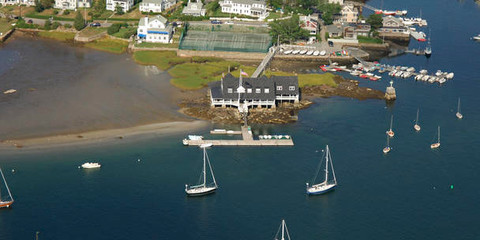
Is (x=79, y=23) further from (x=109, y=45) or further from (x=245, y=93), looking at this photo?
(x=245, y=93)

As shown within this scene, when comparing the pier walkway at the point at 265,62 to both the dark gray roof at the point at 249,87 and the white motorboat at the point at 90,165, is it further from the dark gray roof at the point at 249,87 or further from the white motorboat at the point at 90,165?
the white motorboat at the point at 90,165

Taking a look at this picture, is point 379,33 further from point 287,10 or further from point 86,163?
point 86,163

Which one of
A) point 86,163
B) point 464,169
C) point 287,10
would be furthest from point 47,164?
point 287,10

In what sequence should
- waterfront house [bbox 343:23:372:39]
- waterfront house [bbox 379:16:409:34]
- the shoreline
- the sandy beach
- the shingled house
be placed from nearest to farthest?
the shoreline → the sandy beach → the shingled house → waterfront house [bbox 343:23:372:39] → waterfront house [bbox 379:16:409:34]

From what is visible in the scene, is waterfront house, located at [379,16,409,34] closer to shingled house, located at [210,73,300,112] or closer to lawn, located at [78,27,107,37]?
shingled house, located at [210,73,300,112]

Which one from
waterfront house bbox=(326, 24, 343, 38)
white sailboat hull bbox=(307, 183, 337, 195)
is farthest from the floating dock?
waterfront house bbox=(326, 24, 343, 38)

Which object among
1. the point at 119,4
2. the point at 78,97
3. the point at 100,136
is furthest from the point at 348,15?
the point at 100,136

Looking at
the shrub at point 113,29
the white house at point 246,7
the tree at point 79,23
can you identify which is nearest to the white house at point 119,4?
the tree at point 79,23
